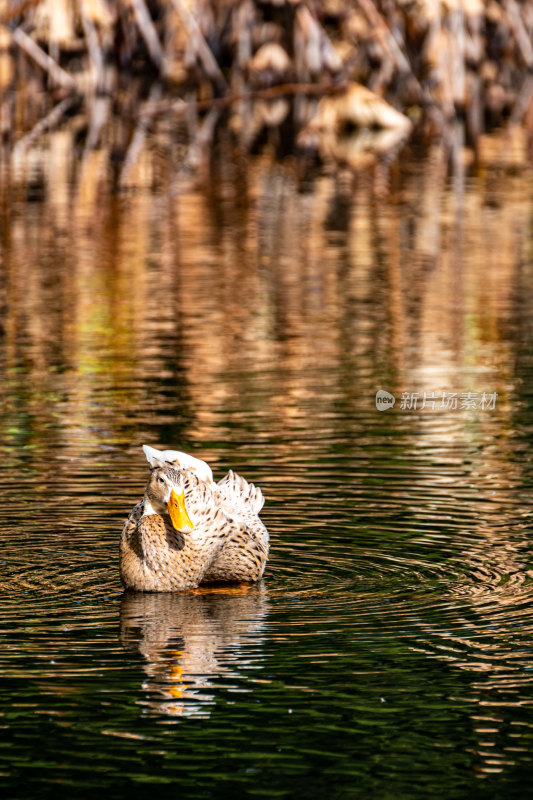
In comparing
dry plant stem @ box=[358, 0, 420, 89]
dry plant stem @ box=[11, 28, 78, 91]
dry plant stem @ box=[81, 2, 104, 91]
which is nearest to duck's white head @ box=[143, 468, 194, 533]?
dry plant stem @ box=[11, 28, 78, 91]

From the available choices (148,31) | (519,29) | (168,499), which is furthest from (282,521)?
(519,29)

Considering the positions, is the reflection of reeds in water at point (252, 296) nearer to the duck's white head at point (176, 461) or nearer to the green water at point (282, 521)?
the green water at point (282, 521)

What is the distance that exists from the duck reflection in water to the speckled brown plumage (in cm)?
8

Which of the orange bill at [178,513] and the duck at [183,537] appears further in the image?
the duck at [183,537]

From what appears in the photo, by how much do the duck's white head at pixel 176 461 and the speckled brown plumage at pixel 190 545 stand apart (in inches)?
1.6

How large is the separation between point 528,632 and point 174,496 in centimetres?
177

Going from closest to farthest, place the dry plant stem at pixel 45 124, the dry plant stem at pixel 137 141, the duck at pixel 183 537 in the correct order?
the duck at pixel 183 537, the dry plant stem at pixel 137 141, the dry plant stem at pixel 45 124

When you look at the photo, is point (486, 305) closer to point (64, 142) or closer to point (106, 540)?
point (106, 540)

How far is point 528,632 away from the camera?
23.9 ft

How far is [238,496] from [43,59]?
31.9 metres

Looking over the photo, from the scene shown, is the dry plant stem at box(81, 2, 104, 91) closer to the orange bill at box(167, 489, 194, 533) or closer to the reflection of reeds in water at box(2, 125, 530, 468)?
Answer: the reflection of reeds in water at box(2, 125, 530, 468)

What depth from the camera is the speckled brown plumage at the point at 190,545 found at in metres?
8.11

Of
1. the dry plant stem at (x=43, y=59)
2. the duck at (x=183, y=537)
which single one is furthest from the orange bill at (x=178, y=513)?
the dry plant stem at (x=43, y=59)

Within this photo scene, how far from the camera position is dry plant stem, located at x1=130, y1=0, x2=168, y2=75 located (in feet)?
131
